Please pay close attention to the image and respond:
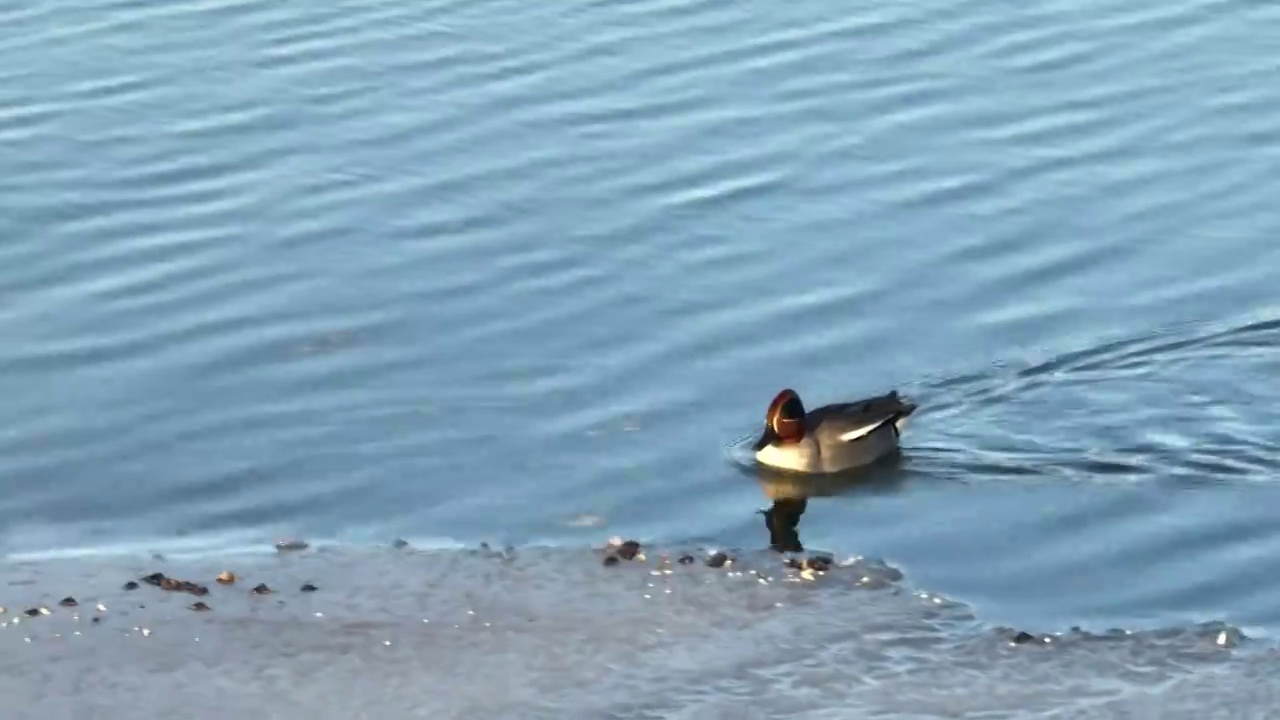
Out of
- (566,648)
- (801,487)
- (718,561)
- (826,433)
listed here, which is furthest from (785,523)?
(566,648)

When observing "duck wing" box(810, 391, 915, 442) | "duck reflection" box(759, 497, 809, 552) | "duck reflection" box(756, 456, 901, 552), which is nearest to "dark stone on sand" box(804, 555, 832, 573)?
"duck reflection" box(759, 497, 809, 552)

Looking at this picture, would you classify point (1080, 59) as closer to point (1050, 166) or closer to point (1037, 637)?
point (1050, 166)

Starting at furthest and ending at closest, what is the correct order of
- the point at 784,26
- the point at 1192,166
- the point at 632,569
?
the point at 784,26
the point at 1192,166
the point at 632,569

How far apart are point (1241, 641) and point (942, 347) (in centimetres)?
485

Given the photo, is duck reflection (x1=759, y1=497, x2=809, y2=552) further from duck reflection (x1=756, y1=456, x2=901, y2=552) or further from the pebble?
the pebble

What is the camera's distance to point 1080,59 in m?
22.1

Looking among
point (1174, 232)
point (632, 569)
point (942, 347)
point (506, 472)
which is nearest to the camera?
point (632, 569)

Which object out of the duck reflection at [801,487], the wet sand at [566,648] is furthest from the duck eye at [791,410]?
the wet sand at [566,648]

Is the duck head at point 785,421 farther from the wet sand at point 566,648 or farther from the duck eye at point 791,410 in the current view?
the wet sand at point 566,648

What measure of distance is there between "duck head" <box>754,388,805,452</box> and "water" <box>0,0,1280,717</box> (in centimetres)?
34

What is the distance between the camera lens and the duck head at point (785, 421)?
1481 centimetres

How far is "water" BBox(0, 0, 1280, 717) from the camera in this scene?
13.1 metres

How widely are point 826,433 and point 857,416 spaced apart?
0.23 metres

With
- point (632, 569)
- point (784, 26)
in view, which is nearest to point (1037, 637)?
point (632, 569)
